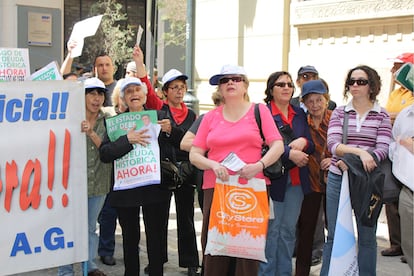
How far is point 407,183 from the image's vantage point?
412cm

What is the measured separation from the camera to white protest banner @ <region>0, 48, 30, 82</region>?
5.51 m

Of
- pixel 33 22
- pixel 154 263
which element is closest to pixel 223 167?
pixel 154 263

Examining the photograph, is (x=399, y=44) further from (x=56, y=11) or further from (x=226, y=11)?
(x=56, y=11)

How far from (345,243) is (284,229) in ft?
1.84

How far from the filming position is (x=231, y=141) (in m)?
4.18

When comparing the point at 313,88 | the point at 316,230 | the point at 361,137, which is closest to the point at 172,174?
the point at 313,88

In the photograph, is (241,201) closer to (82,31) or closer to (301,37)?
(82,31)

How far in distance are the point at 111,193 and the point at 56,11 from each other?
18.4ft

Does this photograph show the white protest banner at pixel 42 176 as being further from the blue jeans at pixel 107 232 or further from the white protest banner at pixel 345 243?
the white protest banner at pixel 345 243

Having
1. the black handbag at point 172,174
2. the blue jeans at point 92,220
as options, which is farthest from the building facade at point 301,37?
the blue jeans at point 92,220

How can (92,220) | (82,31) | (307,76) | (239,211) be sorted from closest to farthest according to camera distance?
(239,211) < (92,220) < (82,31) < (307,76)

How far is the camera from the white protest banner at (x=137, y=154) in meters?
4.59

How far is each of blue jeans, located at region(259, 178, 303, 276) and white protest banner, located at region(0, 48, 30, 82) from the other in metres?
2.68

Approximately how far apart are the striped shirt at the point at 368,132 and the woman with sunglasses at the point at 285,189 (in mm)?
285
